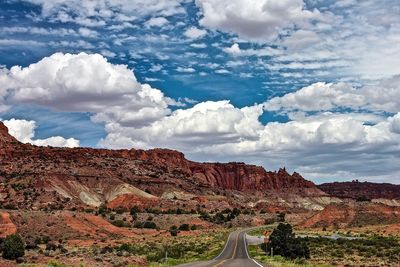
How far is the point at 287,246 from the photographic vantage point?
184 ft

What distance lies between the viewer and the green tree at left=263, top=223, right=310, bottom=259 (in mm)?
55594

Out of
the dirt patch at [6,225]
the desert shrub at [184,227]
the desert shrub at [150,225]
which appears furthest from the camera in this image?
the desert shrub at [184,227]

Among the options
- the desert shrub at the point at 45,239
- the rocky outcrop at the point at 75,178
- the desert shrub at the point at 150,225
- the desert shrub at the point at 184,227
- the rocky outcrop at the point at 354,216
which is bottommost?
the desert shrub at the point at 45,239

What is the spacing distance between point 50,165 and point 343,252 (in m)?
109

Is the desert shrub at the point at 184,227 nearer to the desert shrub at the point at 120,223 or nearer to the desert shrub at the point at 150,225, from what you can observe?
the desert shrub at the point at 150,225

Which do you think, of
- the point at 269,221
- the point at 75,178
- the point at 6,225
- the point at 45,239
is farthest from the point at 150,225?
the point at 269,221

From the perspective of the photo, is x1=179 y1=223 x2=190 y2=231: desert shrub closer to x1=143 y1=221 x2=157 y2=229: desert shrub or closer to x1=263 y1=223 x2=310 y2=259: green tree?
x1=143 y1=221 x2=157 y2=229: desert shrub

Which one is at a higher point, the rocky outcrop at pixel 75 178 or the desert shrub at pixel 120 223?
the rocky outcrop at pixel 75 178

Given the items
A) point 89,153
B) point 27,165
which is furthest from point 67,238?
point 89,153

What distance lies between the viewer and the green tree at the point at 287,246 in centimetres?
5559

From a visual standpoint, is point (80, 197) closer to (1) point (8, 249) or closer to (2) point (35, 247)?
(2) point (35, 247)

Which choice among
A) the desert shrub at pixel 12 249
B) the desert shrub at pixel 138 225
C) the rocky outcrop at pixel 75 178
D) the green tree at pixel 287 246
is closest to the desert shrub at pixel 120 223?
the desert shrub at pixel 138 225

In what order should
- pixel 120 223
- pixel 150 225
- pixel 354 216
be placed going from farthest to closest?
pixel 354 216 → pixel 150 225 → pixel 120 223

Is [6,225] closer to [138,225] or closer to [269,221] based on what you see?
[138,225]
